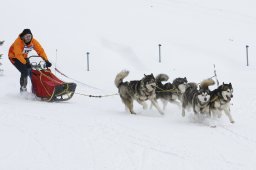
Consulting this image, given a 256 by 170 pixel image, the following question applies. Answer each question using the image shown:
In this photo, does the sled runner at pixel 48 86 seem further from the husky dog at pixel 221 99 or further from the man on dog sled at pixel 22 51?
the husky dog at pixel 221 99

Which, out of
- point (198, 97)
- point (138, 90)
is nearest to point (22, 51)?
point (138, 90)

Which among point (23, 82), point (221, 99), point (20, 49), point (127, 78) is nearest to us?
point (221, 99)

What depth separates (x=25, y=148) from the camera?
629 cm

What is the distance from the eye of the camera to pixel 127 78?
13859mm

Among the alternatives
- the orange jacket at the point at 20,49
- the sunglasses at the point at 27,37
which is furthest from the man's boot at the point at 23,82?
the sunglasses at the point at 27,37

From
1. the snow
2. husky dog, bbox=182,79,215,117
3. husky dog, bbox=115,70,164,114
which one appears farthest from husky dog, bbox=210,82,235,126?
husky dog, bbox=115,70,164,114

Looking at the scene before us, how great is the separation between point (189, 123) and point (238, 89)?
4440 millimetres

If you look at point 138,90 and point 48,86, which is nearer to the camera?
point 138,90

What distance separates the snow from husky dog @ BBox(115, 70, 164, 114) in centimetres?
25

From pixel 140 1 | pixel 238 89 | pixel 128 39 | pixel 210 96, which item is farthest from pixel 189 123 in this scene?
pixel 140 1

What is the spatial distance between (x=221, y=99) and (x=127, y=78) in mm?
→ 6359

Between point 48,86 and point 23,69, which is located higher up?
point 23,69

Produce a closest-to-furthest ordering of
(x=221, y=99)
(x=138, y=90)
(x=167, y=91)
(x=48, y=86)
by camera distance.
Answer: (x=221, y=99), (x=138, y=90), (x=167, y=91), (x=48, y=86)

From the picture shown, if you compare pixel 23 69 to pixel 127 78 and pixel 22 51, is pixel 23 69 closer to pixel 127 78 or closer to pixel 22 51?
pixel 22 51
